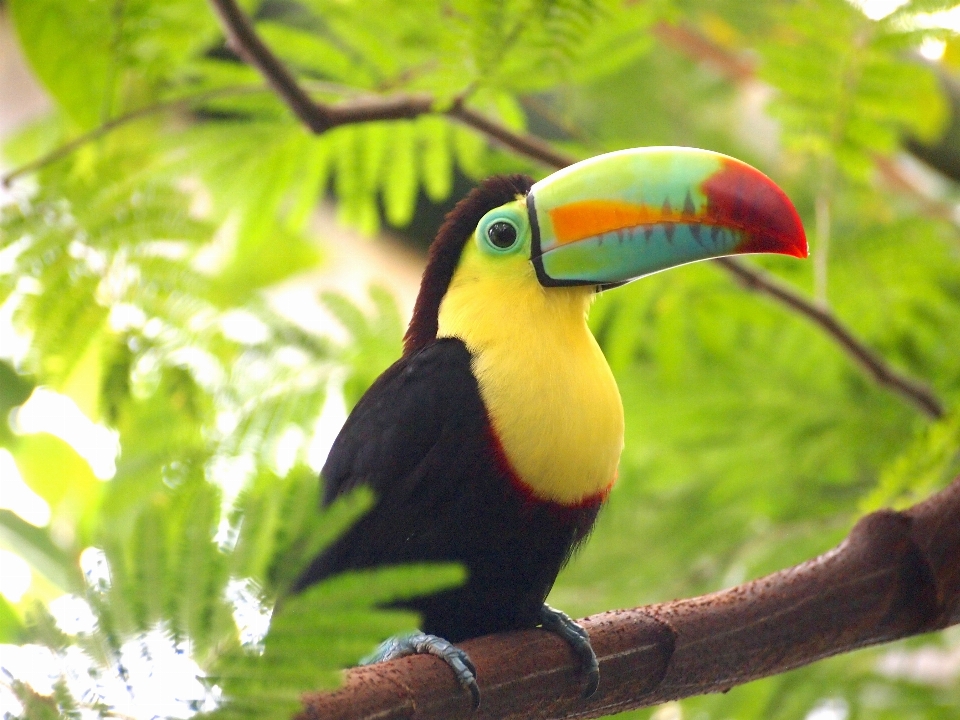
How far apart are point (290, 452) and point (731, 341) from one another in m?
1.51

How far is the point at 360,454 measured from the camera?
1.91 m

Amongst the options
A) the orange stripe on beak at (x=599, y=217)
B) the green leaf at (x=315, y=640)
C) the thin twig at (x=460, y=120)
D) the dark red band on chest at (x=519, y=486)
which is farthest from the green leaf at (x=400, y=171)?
the green leaf at (x=315, y=640)

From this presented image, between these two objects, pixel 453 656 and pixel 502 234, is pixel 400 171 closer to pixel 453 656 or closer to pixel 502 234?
pixel 502 234

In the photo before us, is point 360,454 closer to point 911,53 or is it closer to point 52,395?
point 52,395

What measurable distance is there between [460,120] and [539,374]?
670 mm

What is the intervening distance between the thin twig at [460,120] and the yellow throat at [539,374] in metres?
0.35

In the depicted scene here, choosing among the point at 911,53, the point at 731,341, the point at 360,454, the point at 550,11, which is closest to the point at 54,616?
the point at 360,454

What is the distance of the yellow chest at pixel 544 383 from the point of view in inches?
69.9

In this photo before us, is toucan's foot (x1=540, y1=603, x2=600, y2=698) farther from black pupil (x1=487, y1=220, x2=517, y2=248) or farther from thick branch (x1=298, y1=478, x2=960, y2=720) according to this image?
black pupil (x1=487, y1=220, x2=517, y2=248)

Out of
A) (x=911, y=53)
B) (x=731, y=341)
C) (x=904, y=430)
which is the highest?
(x=911, y=53)

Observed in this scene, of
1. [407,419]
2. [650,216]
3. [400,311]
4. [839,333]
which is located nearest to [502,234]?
[650,216]

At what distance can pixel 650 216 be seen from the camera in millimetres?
1878

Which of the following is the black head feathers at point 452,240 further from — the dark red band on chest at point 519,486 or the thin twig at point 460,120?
the dark red band on chest at point 519,486

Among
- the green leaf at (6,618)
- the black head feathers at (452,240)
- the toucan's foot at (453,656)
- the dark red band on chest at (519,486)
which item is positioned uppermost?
the black head feathers at (452,240)
